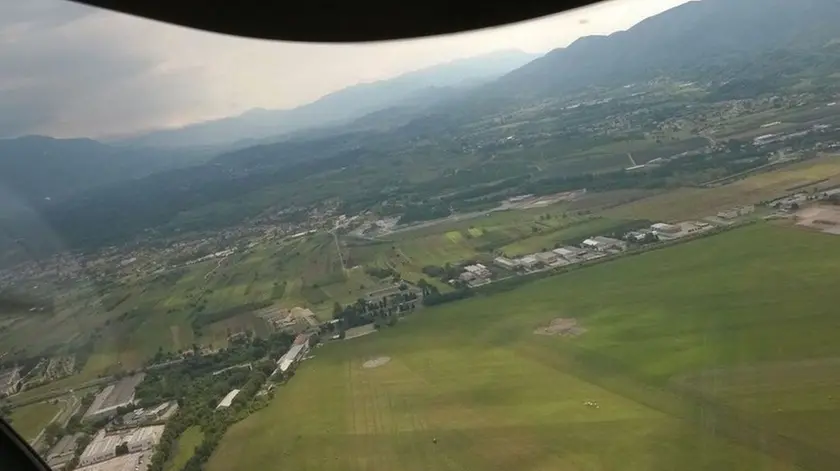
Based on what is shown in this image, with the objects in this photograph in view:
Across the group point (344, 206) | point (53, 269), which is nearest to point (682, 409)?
point (344, 206)

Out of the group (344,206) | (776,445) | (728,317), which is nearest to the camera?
(776,445)

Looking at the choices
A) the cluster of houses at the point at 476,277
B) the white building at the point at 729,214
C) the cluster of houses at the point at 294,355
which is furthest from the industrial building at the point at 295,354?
the white building at the point at 729,214

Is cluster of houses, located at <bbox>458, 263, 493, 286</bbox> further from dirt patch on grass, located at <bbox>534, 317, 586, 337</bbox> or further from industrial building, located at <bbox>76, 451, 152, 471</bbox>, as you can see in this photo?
industrial building, located at <bbox>76, 451, 152, 471</bbox>

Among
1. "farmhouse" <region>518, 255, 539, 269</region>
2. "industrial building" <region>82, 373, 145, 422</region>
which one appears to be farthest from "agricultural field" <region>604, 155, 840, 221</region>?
"industrial building" <region>82, 373, 145, 422</region>

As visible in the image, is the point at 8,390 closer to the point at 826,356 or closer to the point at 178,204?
the point at 178,204

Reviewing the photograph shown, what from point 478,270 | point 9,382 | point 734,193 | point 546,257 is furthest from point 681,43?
point 9,382

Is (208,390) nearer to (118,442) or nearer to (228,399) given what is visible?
(228,399)
